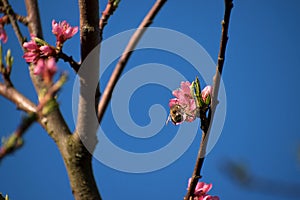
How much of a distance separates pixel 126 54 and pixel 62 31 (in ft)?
1.92

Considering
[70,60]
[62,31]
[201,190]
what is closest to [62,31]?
[62,31]

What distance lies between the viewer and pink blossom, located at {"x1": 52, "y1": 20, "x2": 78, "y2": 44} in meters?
1.83

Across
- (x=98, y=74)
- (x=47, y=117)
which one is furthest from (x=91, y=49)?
(x=47, y=117)

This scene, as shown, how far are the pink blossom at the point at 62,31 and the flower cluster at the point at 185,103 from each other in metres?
0.49

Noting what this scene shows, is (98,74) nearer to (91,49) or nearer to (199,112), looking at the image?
(91,49)

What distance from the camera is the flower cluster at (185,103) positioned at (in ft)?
4.93

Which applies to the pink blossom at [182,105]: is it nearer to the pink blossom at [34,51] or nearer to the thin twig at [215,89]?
the thin twig at [215,89]

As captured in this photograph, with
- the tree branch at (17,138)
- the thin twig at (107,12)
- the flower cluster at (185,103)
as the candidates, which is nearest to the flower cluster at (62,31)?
the thin twig at (107,12)

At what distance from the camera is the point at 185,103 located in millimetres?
1601

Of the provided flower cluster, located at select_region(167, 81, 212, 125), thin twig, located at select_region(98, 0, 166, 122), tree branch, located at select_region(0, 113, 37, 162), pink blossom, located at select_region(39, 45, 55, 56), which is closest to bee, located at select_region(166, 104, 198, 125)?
flower cluster, located at select_region(167, 81, 212, 125)

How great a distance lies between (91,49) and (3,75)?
28 centimetres

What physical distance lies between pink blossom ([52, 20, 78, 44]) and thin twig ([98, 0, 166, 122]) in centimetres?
52

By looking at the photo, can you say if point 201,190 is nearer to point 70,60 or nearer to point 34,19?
point 70,60

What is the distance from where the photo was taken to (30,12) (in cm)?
167
